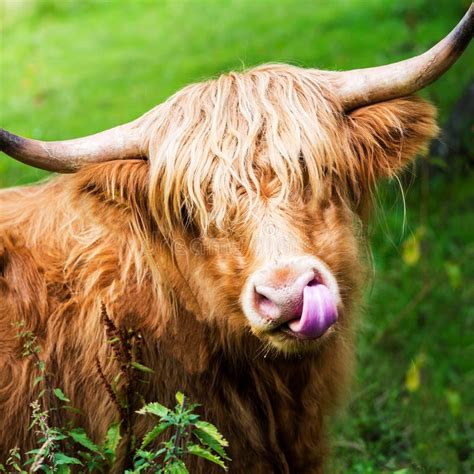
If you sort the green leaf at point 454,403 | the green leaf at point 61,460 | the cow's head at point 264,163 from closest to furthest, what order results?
the green leaf at point 61,460 < the cow's head at point 264,163 < the green leaf at point 454,403

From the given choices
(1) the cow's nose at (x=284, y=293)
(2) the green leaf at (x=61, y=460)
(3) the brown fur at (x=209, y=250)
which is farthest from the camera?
(3) the brown fur at (x=209, y=250)

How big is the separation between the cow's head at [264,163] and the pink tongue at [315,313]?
8 cm

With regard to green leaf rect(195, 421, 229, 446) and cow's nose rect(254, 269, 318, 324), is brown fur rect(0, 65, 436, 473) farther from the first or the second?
green leaf rect(195, 421, 229, 446)

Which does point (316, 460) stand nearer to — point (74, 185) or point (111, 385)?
point (111, 385)

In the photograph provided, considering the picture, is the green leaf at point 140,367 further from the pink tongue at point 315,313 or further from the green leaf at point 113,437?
the pink tongue at point 315,313

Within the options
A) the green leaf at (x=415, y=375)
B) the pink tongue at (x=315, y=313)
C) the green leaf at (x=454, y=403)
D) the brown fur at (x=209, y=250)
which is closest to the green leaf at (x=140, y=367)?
the brown fur at (x=209, y=250)

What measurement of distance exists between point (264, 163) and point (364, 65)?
6561 mm

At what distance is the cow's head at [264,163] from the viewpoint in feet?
12.5

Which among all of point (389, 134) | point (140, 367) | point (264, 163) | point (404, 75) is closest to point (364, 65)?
point (389, 134)

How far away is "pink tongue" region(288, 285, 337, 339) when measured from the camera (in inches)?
135

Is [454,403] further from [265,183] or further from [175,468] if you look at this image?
[175,468]

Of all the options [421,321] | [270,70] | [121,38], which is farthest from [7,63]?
[270,70]

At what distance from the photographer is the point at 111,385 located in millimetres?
4074

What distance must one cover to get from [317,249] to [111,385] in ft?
3.43
